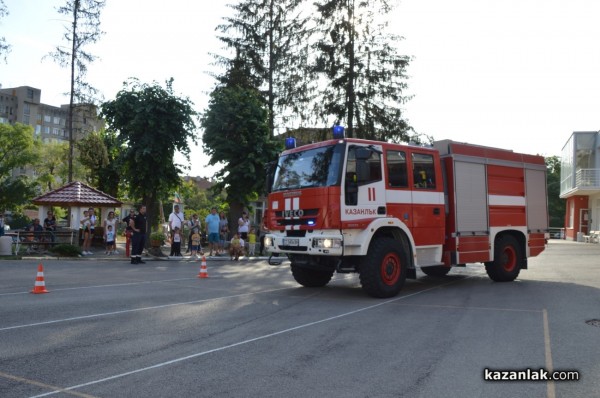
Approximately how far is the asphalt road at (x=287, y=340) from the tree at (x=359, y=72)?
16488mm

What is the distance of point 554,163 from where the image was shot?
294 ft

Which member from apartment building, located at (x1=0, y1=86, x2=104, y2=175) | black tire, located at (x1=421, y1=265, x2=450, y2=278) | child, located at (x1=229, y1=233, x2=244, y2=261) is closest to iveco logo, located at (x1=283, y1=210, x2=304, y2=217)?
black tire, located at (x1=421, y1=265, x2=450, y2=278)

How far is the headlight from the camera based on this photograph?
9.52m

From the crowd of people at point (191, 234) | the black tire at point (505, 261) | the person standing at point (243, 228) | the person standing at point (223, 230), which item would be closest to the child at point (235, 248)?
the crowd of people at point (191, 234)

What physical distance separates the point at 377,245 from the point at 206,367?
5.31 m

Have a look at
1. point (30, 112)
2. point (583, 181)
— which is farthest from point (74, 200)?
point (30, 112)

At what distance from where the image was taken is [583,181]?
131 feet

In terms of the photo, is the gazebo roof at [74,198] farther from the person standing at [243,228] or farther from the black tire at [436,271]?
the black tire at [436,271]

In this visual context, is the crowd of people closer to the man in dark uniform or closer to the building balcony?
the man in dark uniform

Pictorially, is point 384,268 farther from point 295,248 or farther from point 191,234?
point 191,234

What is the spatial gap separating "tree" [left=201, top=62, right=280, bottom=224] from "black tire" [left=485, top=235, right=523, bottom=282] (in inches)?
503

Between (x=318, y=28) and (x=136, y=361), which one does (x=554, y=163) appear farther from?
(x=136, y=361)

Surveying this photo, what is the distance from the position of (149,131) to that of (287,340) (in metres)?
18.0

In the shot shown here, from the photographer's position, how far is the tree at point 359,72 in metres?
27.3
